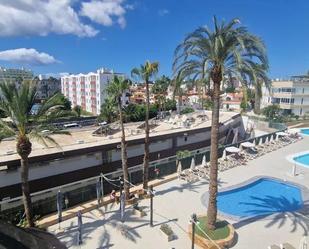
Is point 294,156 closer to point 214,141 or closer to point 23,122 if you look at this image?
point 214,141

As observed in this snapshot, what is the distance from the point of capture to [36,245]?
22.5ft

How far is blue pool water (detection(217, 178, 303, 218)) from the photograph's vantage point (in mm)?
18422

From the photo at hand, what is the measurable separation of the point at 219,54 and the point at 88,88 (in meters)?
89.2

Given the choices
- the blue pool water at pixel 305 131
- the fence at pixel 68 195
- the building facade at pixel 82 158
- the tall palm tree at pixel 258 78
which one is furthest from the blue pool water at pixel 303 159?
the tall palm tree at pixel 258 78

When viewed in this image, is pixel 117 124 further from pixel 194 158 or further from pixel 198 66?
pixel 198 66

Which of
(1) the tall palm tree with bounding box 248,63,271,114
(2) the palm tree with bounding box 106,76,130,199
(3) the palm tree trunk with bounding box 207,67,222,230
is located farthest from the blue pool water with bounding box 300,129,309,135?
(3) the palm tree trunk with bounding box 207,67,222,230

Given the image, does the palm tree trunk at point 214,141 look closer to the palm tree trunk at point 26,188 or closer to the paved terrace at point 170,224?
the paved terrace at point 170,224

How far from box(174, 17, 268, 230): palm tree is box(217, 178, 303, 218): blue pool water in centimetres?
502

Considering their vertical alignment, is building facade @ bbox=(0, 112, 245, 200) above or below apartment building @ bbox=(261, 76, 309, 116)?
below

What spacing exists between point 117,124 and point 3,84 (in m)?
29.0

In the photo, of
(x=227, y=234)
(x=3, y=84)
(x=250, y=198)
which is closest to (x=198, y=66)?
(x=227, y=234)

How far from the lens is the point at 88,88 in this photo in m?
98.1

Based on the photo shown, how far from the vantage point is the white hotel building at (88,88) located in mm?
91438

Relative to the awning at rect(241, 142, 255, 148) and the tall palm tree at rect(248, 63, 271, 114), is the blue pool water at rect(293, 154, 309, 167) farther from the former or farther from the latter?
the tall palm tree at rect(248, 63, 271, 114)
